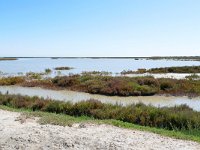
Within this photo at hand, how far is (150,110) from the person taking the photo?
1423 cm

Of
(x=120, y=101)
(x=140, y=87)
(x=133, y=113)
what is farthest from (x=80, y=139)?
(x=140, y=87)

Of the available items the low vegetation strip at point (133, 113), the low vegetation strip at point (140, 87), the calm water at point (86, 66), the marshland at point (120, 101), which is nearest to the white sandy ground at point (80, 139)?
the marshland at point (120, 101)

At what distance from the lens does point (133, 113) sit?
46.2 feet

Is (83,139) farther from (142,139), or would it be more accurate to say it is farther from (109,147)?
(142,139)

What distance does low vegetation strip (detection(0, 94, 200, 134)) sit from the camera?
43.0ft

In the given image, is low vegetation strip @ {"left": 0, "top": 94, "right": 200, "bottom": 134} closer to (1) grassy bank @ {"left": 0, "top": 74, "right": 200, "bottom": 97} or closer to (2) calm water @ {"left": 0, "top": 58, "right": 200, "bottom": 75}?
(1) grassy bank @ {"left": 0, "top": 74, "right": 200, "bottom": 97}

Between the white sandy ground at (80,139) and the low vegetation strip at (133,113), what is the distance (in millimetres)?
2337

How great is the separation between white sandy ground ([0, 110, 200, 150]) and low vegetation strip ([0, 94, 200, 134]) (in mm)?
2337

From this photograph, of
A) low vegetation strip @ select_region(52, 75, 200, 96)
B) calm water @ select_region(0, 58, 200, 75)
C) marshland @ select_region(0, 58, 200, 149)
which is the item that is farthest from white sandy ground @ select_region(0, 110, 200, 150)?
calm water @ select_region(0, 58, 200, 75)

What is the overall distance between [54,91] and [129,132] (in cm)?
1807

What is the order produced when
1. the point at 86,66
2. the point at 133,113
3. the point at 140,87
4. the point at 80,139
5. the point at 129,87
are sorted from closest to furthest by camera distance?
1. the point at 80,139
2. the point at 133,113
3. the point at 129,87
4. the point at 140,87
5. the point at 86,66

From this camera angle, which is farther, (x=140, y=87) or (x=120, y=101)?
(x=140, y=87)

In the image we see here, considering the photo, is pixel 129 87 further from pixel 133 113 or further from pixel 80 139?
pixel 80 139

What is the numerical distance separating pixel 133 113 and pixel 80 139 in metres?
4.79
